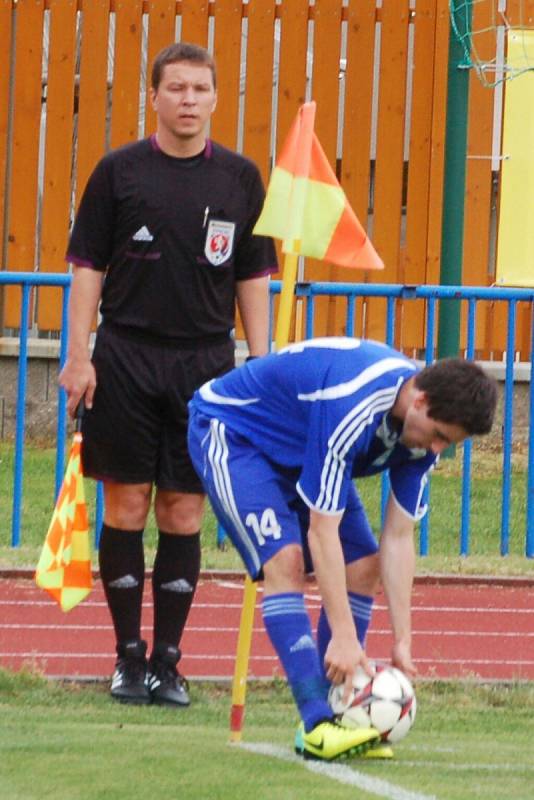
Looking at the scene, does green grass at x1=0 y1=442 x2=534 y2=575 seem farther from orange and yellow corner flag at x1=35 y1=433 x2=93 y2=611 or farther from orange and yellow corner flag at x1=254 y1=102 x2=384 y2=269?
orange and yellow corner flag at x1=254 y1=102 x2=384 y2=269

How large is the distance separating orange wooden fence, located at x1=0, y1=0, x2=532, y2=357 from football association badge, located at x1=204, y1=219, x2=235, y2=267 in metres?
8.28

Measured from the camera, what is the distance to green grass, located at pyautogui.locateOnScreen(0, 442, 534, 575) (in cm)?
979

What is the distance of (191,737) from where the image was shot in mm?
5758

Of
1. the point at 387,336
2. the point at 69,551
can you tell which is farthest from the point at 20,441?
the point at 69,551

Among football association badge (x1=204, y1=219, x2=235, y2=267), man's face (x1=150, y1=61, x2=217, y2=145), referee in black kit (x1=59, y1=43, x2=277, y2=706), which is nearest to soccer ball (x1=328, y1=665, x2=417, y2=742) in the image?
referee in black kit (x1=59, y1=43, x2=277, y2=706)

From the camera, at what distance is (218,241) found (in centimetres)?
659

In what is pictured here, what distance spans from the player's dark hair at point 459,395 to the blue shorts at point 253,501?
652mm

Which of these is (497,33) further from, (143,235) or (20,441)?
(143,235)

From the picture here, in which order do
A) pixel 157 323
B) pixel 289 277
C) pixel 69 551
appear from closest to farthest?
pixel 289 277 < pixel 157 323 < pixel 69 551

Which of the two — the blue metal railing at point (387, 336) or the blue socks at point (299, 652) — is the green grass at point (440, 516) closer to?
the blue metal railing at point (387, 336)

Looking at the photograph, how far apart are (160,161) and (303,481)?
1808mm

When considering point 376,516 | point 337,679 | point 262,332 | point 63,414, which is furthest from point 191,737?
point 376,516

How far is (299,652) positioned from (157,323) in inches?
64.6

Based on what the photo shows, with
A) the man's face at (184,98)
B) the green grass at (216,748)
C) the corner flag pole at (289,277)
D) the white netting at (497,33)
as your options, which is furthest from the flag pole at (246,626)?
the white netting at (497,33)
